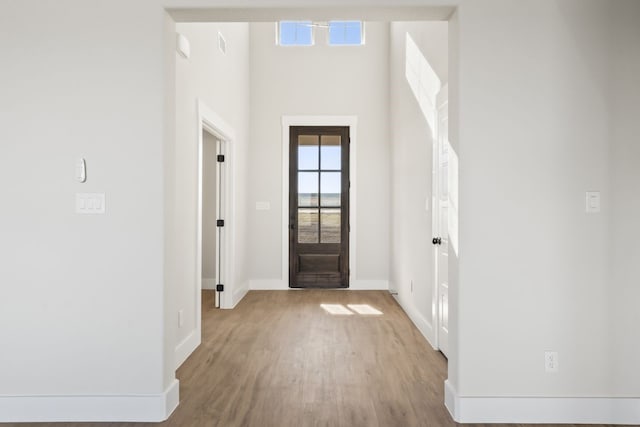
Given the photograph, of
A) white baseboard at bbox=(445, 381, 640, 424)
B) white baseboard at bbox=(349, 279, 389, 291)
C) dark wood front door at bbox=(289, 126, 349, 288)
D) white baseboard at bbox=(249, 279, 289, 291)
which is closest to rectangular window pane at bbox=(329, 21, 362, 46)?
dark wood front door at bbox=(289, 126, 349, 288)

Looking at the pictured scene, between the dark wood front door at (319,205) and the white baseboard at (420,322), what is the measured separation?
152 centimetres

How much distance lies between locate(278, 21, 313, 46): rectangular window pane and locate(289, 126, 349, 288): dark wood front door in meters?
1.26

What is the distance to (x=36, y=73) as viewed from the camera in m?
2.39

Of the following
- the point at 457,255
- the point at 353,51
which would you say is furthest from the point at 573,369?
the point at 353,51

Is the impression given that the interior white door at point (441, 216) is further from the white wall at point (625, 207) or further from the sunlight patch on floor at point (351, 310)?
the sunlight patch on floor at point (351, 310)

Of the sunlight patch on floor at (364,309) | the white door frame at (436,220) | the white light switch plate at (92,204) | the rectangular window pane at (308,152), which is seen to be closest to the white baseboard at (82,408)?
the white light switch plate at (92,204)

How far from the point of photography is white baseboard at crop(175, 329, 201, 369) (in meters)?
3.21

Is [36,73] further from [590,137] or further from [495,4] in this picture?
[590,137]

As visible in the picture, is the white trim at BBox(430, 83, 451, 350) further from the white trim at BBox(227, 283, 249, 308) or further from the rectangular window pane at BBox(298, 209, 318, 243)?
the rectangular window pane at BBox(298, 209, 318, 243)

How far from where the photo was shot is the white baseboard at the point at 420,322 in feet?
12.4

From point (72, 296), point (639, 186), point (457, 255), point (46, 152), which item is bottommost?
point (72, 296)

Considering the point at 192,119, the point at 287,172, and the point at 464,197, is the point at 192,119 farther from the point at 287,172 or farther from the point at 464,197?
the point at 287,172

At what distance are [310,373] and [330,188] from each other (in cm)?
363

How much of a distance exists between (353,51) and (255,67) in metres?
1.46
